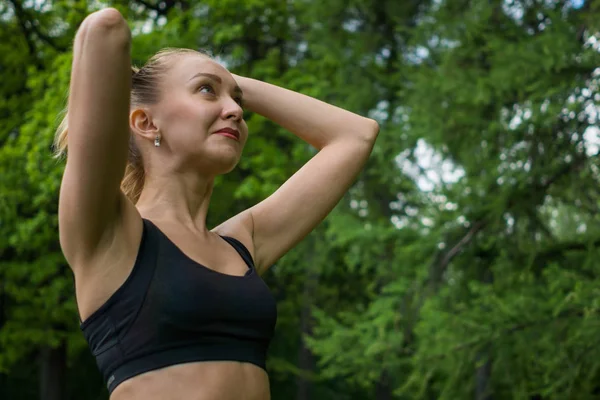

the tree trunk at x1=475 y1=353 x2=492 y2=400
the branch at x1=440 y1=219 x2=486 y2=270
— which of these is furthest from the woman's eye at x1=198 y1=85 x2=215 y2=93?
the tree trunk at x1=475 y1=353 x2=492 y2=400

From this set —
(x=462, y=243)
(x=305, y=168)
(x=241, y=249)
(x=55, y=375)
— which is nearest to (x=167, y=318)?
(x=241, y=249)

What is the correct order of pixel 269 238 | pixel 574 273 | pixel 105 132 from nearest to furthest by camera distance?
pixel 105 132
pixel 269 238
pixel 574 273

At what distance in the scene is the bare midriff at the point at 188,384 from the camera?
5.79 ft

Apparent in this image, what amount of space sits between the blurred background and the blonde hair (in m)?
7.04

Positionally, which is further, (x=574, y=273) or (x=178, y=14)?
(x=178, y=14)

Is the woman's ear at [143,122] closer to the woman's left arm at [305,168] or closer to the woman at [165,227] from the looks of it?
the woman at [165,227]

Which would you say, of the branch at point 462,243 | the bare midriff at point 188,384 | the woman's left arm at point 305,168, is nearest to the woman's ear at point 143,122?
the woman's left arm at point 305,168

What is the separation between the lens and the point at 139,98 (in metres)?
2.06

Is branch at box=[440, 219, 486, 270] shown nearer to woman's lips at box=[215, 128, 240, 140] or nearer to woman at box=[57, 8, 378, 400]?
woman at box=[57, 8, 378, 400]

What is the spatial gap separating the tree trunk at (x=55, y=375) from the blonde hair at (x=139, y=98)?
1273cm

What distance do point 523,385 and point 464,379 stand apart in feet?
2.09

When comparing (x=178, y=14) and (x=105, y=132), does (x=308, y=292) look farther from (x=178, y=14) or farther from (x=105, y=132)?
(x=105, y=132)

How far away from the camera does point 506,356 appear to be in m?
9.59

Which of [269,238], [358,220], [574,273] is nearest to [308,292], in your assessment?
[358,220]
